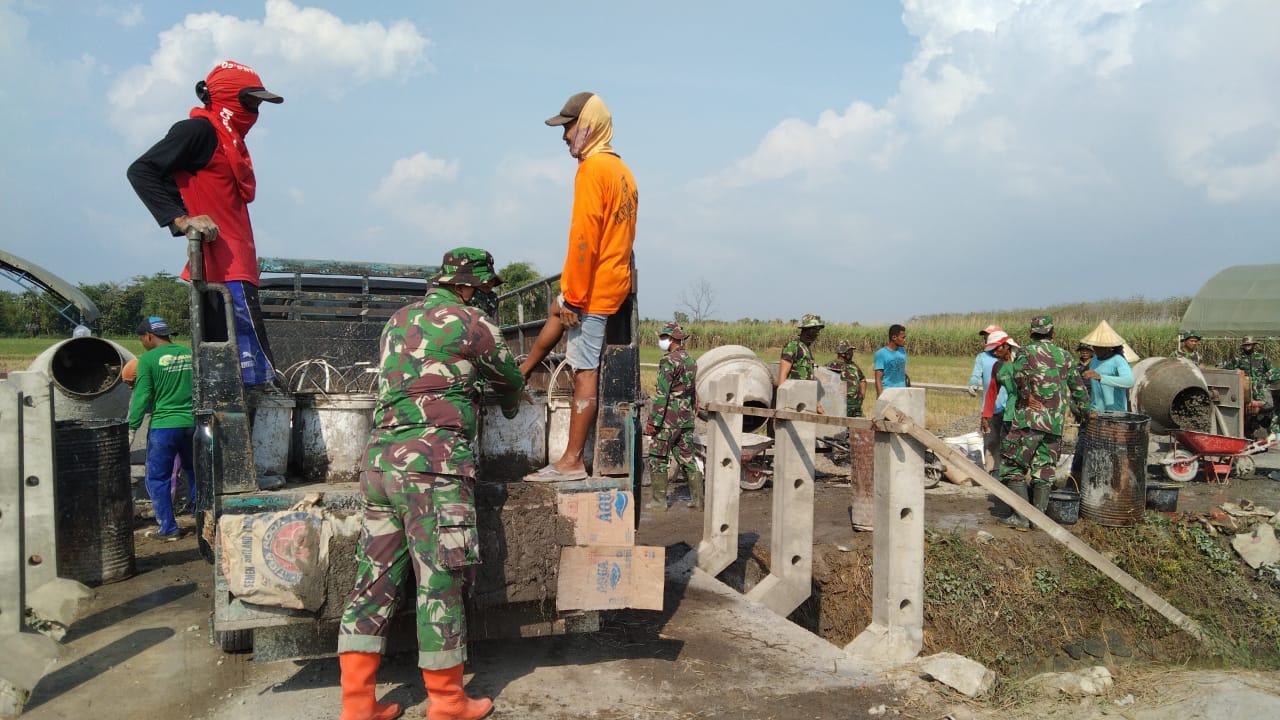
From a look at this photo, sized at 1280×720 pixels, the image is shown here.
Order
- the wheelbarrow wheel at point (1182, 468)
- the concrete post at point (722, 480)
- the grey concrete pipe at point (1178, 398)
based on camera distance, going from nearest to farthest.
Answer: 1. the concrete post at point (722, 480)
2. the wheelbarrow wheel at point (1182, 468)
3. the grey concrete pipe at point (1178, 398)

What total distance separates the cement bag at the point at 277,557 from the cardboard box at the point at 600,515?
1.05 meters

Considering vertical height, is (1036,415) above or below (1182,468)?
above

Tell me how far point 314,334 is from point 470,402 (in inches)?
156

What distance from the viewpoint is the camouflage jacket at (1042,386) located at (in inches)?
314

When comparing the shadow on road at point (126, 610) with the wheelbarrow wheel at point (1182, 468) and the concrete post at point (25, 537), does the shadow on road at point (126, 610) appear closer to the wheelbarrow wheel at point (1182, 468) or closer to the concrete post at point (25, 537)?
the concrete post at point (25, 537)

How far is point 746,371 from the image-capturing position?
1089 centimetres

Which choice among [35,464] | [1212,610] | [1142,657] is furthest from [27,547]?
[1212,610]

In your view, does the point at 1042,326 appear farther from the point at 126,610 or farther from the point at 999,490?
the point at 126,610

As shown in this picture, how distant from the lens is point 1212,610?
7188 millimetres

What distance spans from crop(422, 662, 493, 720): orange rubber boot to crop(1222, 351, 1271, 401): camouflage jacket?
43.3ft

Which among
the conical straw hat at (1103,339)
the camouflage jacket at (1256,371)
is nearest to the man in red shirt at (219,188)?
the conical straw hat at (1103,339)

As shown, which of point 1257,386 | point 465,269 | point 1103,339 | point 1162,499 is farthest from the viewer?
point 1257,386

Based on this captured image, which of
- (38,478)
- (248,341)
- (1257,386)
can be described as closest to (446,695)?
(248,341)

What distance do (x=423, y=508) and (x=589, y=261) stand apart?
1.51m
